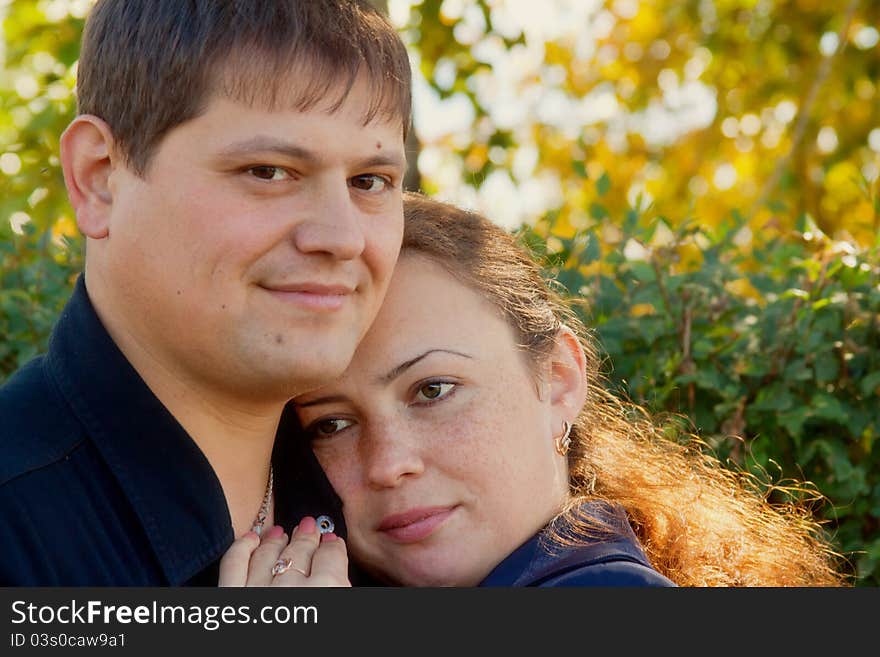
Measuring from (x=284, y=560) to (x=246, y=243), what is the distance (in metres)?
0.67

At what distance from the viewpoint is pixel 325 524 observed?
9.16ft

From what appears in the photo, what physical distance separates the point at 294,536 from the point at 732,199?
8240mm

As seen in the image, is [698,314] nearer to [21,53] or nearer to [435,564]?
[435,564]

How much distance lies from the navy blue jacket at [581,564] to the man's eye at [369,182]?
2.90 feet

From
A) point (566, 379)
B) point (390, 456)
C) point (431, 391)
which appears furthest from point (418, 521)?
point (566, 379)

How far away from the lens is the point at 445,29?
642 centimetres

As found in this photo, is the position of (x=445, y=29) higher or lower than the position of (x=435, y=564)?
higher

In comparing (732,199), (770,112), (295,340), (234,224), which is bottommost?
(732,199)

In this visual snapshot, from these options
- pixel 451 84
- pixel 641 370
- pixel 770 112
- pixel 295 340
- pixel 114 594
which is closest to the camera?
pixel 114 594

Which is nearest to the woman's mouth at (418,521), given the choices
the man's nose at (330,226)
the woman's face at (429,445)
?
the woman's face at (429,445)

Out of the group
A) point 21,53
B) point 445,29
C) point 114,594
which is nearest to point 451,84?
point 445,29

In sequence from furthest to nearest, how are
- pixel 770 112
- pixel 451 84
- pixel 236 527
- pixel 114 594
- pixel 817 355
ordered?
pixel 770 112
pixel 451 84
pixel 817 355
pixel 236 527
pixel 114 594

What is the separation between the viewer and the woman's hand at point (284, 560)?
2.43 metres

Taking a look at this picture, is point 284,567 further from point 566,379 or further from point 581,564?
point 566,379
